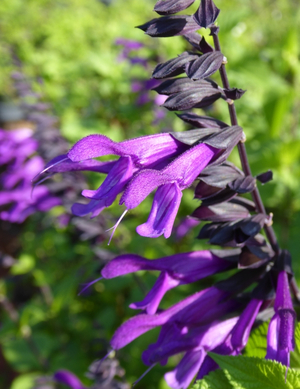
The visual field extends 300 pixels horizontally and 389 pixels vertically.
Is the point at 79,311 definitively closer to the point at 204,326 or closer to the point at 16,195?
Result: the point at 16,195

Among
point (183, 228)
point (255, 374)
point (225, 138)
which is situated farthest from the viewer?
point (183, 228)

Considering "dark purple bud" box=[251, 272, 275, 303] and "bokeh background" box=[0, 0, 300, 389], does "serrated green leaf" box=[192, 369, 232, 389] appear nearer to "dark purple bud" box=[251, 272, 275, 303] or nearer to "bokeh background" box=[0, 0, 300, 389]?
"dark purple bud" box=[251, 272, 275, 303]

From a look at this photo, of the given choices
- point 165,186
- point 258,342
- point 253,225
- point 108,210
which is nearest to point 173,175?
point 165,186

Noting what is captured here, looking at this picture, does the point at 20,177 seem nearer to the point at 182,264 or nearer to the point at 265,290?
the point at 182,264

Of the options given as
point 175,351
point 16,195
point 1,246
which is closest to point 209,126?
point 175,351

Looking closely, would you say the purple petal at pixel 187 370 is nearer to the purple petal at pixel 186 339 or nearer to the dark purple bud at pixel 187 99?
the purple petal at pixel 186 339

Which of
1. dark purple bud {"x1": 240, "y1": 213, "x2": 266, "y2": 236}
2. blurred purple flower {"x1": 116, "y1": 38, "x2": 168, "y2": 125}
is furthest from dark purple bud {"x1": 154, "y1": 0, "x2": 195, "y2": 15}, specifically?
blurred purple flower {"x1": 116, "y1": 38, "x2": 168, "y2": 125}
